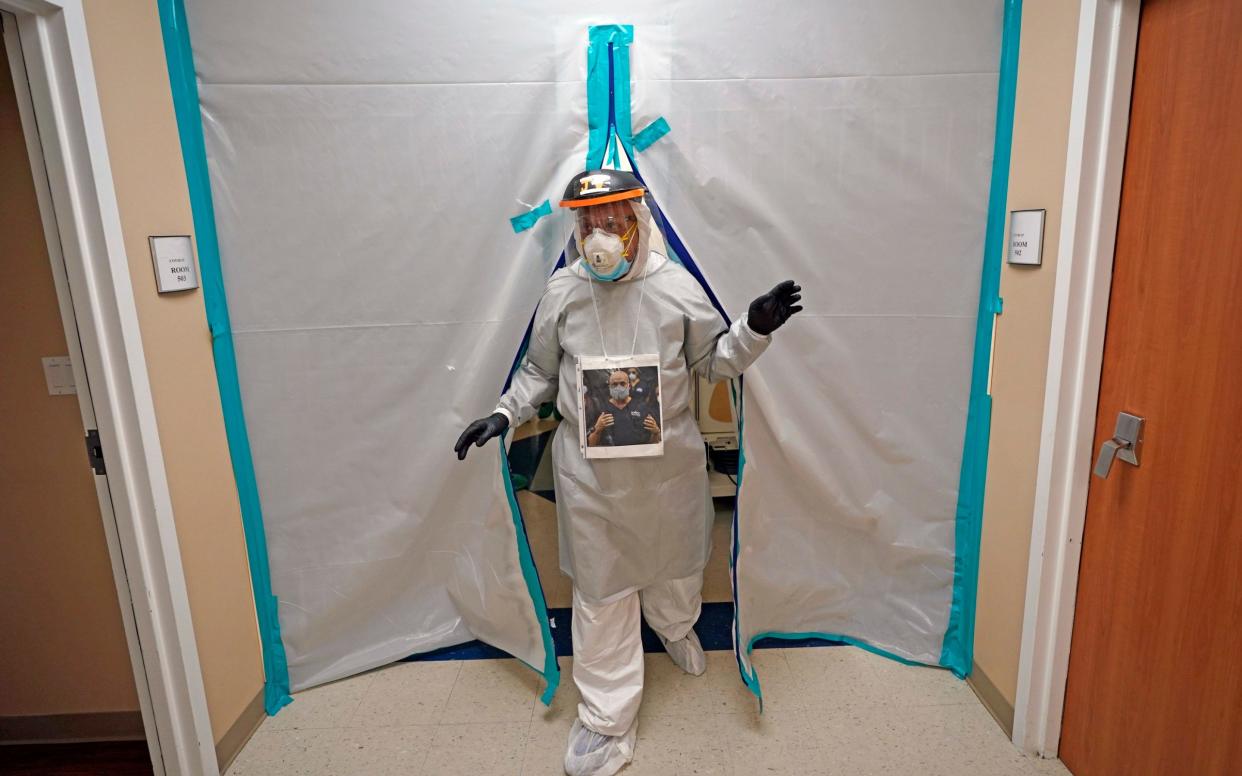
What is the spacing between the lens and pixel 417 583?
80.7 inches

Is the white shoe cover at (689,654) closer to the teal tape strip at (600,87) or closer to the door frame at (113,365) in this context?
the door frame at (113,365)

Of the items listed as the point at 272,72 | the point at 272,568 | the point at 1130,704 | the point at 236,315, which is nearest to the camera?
the point at 1130,704

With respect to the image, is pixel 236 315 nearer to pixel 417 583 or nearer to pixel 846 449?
pixel 417 583

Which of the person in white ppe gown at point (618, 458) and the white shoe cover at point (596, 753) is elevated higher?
the person in white ppe gown at point (618, 458)

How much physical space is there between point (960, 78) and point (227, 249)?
1867 millimetres

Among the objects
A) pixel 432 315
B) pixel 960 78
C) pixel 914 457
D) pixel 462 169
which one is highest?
pixel 960 78

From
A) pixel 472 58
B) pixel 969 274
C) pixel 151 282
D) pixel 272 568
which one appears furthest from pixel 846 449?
pixel 151 282

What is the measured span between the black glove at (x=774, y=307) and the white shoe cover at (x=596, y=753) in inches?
42.0

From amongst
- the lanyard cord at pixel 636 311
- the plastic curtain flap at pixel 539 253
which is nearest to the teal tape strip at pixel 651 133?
the plastic curtain flap at pixel 539 253

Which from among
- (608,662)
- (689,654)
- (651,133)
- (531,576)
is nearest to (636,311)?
(651,133)

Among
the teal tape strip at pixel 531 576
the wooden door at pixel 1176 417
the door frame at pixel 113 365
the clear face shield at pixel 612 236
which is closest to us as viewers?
the wooden door at pixel 1176 417

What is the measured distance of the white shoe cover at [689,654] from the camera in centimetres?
203

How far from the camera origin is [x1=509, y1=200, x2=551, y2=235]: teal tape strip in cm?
178

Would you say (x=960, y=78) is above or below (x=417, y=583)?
above
